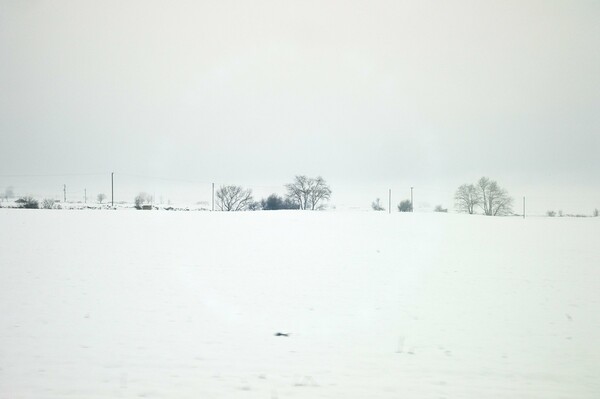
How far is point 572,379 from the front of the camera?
5.53m

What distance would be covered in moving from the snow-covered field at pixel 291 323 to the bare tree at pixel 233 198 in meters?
83.1

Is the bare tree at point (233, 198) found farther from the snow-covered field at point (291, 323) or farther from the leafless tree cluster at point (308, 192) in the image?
the snow-covered field at point (291, 323)

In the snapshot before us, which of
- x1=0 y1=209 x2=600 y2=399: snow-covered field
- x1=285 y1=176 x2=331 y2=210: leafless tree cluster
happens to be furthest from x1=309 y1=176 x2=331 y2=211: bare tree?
x1=0 y1=209 x2=600 y2=399: snow-covered field

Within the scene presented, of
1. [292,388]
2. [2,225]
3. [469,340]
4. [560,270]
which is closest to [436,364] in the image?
[469,340]

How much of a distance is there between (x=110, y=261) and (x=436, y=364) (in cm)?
1283

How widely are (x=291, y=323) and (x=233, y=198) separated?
9557 centimetres

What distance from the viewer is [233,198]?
101438mm

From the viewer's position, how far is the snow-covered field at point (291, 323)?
5.11 m

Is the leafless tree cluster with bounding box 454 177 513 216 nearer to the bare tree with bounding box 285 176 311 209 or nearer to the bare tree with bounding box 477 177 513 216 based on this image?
the bare tree with bounding box 477 177 513 216

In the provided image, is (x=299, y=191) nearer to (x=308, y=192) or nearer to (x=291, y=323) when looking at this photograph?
(x=308, y=192)

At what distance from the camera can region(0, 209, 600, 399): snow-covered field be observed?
5109 millimetres

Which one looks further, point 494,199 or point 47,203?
point 494,199

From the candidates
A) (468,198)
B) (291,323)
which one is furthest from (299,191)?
(291,323)

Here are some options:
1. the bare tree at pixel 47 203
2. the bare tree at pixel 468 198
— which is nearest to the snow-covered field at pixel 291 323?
the bare tree at pixel 47 203
